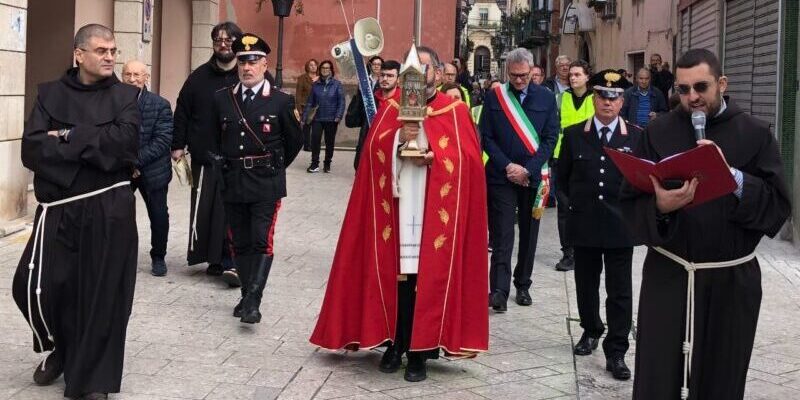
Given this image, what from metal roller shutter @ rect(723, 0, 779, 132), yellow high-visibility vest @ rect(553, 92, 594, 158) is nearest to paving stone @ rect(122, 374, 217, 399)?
yellow high-visibility vest @ rect(553, 92, 594, 158)

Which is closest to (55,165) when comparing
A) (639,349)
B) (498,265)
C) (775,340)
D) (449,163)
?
(449,163)

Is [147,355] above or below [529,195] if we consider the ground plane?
below

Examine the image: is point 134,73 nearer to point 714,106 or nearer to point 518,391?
point 518,391

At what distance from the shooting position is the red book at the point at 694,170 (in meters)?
4.04

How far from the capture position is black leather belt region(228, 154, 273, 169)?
7.48 m

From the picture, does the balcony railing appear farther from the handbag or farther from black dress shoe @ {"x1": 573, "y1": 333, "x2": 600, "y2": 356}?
black dress shoe @ {"x1": 573, "y1": 333, "x2": 600, "y2": 356}

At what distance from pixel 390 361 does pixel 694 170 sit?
2.79 meters

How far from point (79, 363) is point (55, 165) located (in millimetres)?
972

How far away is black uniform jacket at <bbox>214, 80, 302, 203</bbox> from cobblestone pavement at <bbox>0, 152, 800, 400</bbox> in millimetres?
911

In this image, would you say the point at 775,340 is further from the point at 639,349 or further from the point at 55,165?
the point at 55,165

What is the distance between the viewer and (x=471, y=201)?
21.0 feet

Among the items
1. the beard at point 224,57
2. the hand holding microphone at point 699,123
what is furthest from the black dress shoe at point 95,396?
the beard at point 224,57

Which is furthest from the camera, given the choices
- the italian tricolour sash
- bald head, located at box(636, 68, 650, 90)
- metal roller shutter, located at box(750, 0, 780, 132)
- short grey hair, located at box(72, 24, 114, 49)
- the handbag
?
the handbag

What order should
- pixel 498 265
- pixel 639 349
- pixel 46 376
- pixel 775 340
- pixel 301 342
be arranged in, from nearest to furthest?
1. pixel 639 349
2. pixel 46 376
3. pixel 301 342
4. pixel 775 340
5. pixel 498 265
